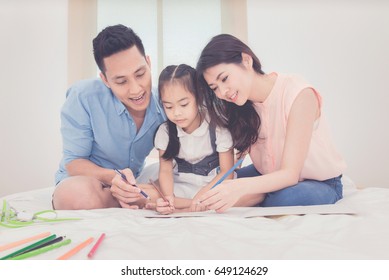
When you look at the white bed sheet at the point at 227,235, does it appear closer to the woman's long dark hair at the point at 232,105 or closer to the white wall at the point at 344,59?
the woman's long dark hair at the point at 232,105

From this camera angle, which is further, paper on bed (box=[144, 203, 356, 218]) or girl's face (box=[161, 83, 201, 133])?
girl's face (box=[161, 83, 201, 133])

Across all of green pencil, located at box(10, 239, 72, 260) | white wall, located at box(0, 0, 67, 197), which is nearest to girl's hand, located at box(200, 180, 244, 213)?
green pencil, located at box(10, 239, 72, 260)

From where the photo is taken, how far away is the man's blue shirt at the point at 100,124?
93 cm

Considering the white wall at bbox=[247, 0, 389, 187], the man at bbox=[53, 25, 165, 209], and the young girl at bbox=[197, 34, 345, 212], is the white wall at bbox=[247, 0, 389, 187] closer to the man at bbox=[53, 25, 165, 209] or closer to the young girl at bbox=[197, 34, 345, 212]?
the young girl at bbox=[197, 34, 345, 212]

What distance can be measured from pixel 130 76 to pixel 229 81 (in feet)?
0.79

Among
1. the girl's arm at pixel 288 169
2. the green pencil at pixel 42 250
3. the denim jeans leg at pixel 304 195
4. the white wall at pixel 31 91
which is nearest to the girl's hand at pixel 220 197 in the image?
the girl's arm at pixel 288 169

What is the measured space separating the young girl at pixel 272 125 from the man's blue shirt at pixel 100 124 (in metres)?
0.21

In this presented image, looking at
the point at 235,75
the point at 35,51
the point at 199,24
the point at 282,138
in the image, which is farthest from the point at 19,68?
the point at 282,138

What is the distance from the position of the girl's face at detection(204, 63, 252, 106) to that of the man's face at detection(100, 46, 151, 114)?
0.56 feet

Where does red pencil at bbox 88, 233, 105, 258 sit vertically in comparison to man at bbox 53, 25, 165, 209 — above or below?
below

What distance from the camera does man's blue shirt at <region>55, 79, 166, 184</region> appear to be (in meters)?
0.93

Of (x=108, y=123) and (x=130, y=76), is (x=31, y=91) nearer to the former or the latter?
(x=108, y=123)

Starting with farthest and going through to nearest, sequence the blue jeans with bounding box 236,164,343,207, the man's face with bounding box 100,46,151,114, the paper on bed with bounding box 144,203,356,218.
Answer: the man's face with bounding box 100,46,151,114, the blue jeans with bounding box 236,164,343,207, the paper on bed with bounding box 144,203,356,218

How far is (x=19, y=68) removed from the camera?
1271 mm
